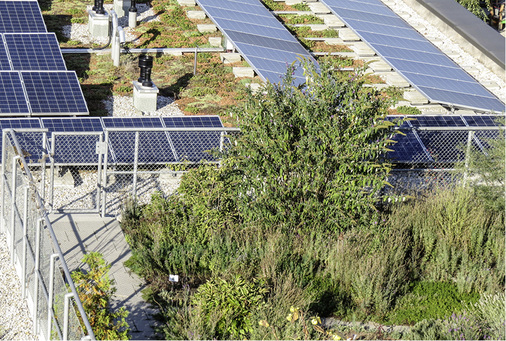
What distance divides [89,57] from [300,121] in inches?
464

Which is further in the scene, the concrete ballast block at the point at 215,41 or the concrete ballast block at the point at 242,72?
the concrete ballast block at the point at 215,41

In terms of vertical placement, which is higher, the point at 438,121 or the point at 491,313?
the point at 438,121

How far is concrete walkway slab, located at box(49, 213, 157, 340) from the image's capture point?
13.2 m

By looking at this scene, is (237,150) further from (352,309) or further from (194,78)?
(194,78)

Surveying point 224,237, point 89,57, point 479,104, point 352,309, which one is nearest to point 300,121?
point 224,237

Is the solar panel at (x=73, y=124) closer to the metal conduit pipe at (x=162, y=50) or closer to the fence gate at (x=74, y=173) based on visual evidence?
the fence gate at (x=74, y=173)

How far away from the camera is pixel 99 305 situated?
1228cm

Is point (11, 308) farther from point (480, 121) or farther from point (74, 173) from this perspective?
point (480, 121)

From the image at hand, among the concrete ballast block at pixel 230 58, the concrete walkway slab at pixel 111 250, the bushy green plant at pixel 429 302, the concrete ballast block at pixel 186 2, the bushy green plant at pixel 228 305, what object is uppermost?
the concrete ballast block at pixel 186 2

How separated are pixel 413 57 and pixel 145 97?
8318mm

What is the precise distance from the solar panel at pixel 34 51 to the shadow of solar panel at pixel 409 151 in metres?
9.31

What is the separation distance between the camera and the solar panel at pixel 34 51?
22.0m

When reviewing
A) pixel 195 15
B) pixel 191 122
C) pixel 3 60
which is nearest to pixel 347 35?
pixel 195 15

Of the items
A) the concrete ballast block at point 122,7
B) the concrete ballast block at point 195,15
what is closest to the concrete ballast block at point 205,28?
the concrete ballast block at point 195,15
